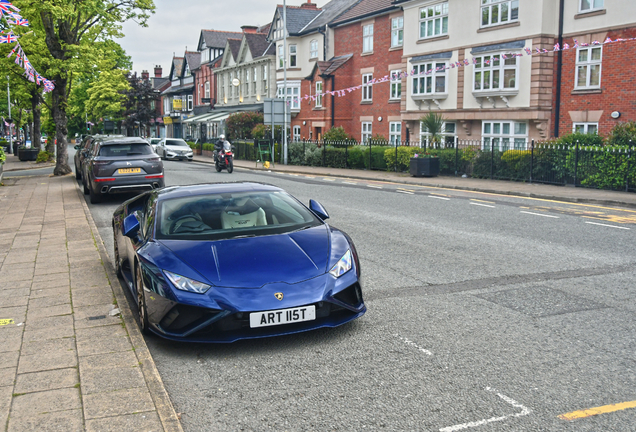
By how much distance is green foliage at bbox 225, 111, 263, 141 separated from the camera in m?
48.2

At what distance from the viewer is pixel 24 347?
4.86 metres

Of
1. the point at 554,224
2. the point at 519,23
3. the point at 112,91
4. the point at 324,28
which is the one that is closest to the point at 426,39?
the point at 519,23

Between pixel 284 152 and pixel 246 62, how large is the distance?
24000 mm

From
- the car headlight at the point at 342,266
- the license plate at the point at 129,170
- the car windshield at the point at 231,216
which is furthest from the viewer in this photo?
the license plate at the point at 129,170

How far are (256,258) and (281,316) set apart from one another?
0.60m

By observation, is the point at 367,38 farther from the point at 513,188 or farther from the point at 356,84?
the point at 513,188

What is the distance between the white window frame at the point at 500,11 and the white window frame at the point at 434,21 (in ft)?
8.48

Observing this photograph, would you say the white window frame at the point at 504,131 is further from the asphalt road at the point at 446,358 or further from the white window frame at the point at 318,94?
the asphalt road at the point at 446,358

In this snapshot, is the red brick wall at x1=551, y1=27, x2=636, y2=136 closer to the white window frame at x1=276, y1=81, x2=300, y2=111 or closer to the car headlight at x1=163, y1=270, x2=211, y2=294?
the car headlight at x1=163, y1=270, x2=211, y2=294

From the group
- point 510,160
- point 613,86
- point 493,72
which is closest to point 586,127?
point 613,86

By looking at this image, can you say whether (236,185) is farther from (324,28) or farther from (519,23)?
(324,28)

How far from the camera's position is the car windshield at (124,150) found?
52.5ft

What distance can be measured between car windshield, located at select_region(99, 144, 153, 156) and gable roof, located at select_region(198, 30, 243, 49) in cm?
5554

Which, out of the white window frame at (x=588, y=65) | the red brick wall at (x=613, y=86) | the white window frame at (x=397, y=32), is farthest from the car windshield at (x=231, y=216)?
the white window frame at (x=397, y=32)
